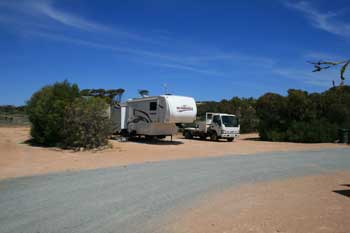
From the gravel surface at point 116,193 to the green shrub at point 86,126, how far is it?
24.5 ft

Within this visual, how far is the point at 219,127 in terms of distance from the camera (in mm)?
26750

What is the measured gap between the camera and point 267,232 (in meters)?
5.28

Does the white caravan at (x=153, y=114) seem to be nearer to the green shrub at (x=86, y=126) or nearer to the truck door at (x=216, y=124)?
the green shrub at (x=86, y=126)

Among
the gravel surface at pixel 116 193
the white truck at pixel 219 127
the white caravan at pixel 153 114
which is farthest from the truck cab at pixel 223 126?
the gravel surface at pixel 116 193

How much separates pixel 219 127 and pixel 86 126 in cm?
1111

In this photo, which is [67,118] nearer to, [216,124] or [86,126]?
[86,126]

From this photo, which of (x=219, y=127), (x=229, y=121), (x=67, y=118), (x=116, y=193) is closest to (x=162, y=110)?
(x=219, y=127)

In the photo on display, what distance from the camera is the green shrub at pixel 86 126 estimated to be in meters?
19.1

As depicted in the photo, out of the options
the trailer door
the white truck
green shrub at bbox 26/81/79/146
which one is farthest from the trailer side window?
the white truck

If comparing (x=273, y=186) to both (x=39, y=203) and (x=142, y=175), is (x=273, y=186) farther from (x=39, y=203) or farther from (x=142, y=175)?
(x=39, y=203)

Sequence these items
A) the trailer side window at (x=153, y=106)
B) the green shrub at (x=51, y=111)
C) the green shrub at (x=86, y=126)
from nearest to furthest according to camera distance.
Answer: the green shrub at (x=86, y=126) < the green shrub at (x=51, y=111) < the trailer side window at (x=153, y=106)

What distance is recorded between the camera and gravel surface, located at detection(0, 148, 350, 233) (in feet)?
18.5

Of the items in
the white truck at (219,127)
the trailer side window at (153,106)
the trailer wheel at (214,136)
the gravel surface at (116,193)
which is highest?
the trailer side window at (153,106)

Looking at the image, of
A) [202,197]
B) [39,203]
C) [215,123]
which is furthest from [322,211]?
[215,123]
